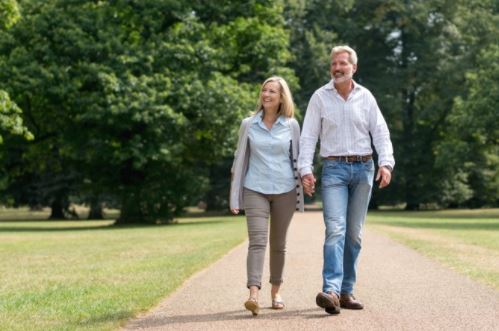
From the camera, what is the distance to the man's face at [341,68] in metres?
7.46

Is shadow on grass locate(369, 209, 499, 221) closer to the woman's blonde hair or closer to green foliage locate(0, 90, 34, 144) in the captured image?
green foliage locate(0, 90, 34, 144)

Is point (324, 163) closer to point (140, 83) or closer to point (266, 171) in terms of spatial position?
point (266, 171)

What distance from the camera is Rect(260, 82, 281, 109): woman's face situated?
7.66 m

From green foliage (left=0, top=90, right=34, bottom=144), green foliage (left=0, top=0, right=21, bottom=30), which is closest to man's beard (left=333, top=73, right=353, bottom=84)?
green foliage (left=0, top=90, right=34, bottom=144)

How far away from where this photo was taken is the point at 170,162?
3219cm

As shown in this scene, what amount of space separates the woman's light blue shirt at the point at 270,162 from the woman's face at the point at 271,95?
0.58 ft

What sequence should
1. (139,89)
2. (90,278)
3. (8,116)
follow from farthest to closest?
(139,89), (8,116), (90,278)

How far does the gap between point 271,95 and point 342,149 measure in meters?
0.79

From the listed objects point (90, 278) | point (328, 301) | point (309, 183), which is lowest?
point (90, 278)

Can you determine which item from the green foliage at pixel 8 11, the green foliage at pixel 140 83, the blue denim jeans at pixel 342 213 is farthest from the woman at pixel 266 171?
the green foliage at pixel 140 83

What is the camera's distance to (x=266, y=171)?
763cm

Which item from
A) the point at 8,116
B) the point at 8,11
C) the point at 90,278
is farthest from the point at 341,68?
the point at 8,116

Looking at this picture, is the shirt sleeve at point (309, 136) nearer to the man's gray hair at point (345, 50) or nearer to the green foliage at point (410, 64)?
the man's gray hair at point (345, 50)

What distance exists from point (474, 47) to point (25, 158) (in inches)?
1105
